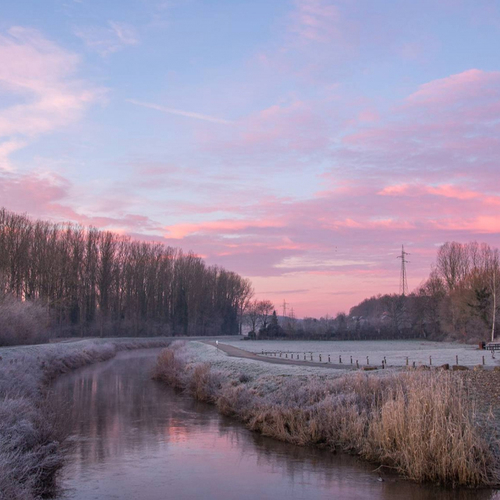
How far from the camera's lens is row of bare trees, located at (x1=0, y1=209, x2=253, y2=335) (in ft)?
236

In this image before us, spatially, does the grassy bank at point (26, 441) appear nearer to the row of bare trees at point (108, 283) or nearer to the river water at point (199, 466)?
the river water at point (199, 466)

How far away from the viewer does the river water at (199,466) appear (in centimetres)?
1269

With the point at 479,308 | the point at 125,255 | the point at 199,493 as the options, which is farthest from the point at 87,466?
the point at 125,255

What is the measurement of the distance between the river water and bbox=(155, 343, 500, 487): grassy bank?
50 cm

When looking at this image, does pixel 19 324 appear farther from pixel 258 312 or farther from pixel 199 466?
pixel 258 312

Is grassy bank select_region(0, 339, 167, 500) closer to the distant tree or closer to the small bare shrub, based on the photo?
the small bare shrub

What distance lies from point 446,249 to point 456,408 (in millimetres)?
91204

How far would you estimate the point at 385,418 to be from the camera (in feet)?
48.8

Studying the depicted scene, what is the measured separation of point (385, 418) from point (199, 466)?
5363 millimetres

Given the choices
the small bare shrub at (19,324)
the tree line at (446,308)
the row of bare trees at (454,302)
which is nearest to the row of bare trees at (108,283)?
the small bare shrub at (19,324)

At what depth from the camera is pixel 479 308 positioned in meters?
77.1

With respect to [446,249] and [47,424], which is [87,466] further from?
[446,249]

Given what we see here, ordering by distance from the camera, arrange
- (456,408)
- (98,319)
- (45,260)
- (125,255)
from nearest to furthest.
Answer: (456,408) → (45,260) → (98,319) → (125,255)

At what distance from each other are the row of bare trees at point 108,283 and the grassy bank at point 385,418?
38367mm
